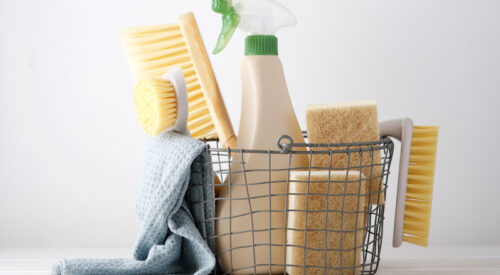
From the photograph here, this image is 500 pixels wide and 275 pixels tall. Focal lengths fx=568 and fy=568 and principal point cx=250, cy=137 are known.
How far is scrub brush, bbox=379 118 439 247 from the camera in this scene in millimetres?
622

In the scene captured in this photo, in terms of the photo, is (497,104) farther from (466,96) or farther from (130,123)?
(130,123)

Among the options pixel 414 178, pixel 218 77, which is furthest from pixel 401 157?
pixel 218 77

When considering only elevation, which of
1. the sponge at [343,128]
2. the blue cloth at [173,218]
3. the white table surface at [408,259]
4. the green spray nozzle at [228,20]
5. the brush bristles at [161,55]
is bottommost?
the white table surface at [408,259]

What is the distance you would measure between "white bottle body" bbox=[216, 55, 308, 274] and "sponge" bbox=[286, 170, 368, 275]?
2 centimetres

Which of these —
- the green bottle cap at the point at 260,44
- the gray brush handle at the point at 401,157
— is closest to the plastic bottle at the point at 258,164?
the green bottle cap at the point at 260,44

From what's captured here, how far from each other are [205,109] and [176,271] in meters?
0.20

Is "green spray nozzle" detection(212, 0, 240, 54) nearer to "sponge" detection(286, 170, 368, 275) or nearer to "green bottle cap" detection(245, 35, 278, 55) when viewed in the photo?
"green bottle cap" detection(245, 35, 278, 55)

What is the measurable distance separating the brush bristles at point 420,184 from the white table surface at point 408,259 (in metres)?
0.06

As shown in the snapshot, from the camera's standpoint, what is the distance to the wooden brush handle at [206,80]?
0.63m

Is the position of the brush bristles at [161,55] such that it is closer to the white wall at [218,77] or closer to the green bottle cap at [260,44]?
the green bottle cap at [260,44]

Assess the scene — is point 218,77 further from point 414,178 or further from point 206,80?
point 414,178

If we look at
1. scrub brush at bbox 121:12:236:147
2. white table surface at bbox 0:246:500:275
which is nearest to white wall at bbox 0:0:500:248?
white table surface at bbox 0:246:500:275

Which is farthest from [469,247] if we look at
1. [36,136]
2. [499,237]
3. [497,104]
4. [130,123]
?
[36,136]

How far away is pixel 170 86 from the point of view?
1.95 ft
